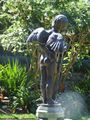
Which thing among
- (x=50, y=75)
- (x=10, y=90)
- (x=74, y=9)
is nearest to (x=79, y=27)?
(x=74, y=9)

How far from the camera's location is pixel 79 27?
13.3 m

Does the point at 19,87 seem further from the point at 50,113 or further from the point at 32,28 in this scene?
the point at 50,113

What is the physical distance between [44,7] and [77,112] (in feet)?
10.9

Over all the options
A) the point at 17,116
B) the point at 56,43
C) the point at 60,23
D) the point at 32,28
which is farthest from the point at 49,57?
the point at 32,28

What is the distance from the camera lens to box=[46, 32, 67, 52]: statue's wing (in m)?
7.67

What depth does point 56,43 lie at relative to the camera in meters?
7.74

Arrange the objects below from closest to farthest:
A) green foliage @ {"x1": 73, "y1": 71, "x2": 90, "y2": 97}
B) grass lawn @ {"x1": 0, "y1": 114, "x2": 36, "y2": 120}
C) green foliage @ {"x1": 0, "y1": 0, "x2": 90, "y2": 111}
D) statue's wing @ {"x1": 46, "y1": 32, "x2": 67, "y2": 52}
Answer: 1. statue's wing @ {"x1": 46, "y1": 32, "x2": 67, "y2": 52}
2. grass lawn @ {"x1": 0, "y1": 114, "x2": 36, "y2": 120}
3. green foliage @ {"x1": 0, "y1": 0, "x2": 90, "y2": 111}
4. green foliage @ {"x1": 73, "y1": 71, "x2": 90, "y2": 97}

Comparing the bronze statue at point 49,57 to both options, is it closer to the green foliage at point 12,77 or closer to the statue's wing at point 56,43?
the statue's wing at point 56,43

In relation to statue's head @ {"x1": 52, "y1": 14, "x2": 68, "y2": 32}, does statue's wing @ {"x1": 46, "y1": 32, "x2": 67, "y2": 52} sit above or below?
below

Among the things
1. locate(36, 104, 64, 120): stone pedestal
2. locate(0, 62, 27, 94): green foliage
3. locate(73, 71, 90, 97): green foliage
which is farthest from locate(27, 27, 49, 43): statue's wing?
locate(73, 71, 90, 97): green foliage

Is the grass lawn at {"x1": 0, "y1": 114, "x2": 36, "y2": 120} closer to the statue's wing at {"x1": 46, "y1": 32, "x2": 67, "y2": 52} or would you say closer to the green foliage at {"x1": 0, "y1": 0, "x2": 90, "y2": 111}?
the green foliage at {"x1": 0, "y1": 0, "x2": 90, "y2": 111}

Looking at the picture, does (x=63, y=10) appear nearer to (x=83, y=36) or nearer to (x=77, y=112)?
(x=83, y=36)

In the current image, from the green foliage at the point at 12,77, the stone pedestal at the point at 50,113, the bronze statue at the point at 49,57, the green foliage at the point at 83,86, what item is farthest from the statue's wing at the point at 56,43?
the green foliage at the point at 83,86

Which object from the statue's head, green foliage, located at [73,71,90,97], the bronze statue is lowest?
green foliage, located at [73,71,90,97]
